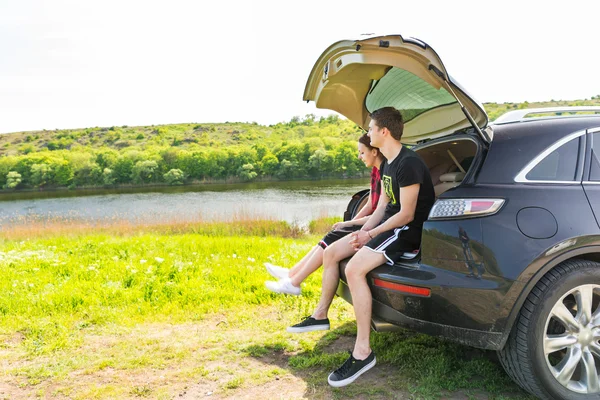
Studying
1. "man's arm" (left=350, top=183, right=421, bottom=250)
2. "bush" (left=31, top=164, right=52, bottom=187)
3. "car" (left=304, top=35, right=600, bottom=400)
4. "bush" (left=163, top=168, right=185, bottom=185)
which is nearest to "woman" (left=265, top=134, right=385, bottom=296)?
"man's arm" (left=350, top=183, right=421, bottom=250)

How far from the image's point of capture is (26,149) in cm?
11131

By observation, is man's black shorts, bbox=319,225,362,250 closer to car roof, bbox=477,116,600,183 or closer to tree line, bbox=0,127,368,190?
car roof, bbox=477,116,600,183

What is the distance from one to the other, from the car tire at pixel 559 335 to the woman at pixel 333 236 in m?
1.66

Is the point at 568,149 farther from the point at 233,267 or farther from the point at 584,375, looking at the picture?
the point at 233,267

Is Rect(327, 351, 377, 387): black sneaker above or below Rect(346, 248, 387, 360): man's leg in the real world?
below

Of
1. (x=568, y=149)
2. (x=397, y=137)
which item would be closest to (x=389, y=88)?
(x=397, y=137)

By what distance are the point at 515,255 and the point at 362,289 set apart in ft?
3.36

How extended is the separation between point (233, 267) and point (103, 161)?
93.4 m

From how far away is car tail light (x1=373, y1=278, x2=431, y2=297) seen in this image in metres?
2.67

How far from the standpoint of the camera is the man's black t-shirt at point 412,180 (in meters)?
3.22

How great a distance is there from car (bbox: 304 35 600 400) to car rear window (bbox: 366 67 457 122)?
461mm

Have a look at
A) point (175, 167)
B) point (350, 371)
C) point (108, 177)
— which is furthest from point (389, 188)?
point (175, 167)

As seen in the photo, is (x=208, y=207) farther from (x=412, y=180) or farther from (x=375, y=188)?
(x=412, y=180)

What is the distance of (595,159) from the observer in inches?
Result: 112
